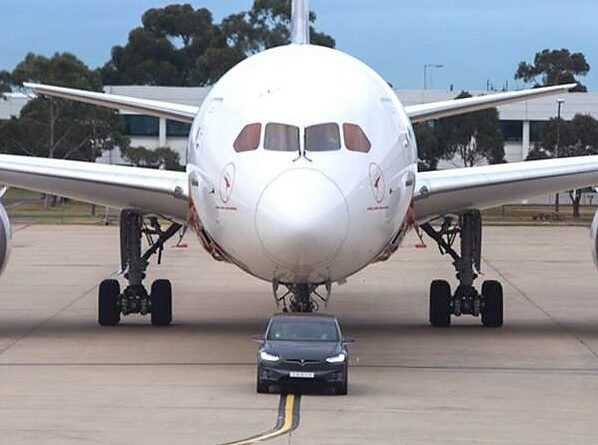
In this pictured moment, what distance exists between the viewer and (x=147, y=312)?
2711cm

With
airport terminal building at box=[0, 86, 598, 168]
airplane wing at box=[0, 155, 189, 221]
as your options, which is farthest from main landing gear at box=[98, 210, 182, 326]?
airport terminal building at box=[0, 86, 598, 168]

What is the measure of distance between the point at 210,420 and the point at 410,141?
24.2ft

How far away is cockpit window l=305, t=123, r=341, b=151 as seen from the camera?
66.6 ft

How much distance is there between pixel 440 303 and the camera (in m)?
27.1

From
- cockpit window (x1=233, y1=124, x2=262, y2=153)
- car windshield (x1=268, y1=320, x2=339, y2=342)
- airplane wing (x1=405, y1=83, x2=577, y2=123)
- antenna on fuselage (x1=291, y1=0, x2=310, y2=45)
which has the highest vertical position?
antenna on fuselage (x1=291, y1=0, x2=310, y2=45)

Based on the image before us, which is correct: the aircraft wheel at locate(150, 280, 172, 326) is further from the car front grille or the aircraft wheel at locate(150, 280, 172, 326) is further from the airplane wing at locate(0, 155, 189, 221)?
the car front grille

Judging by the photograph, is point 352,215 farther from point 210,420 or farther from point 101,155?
point 101,155

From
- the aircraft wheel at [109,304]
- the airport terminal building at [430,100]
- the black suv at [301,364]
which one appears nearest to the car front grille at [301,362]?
the black suv at [301,364]

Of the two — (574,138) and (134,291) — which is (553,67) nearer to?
(574,138)

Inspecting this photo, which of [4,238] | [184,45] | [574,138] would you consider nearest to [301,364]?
[4,238]

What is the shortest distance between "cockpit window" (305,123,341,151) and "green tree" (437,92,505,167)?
72850 millimetres

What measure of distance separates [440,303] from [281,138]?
7.57m

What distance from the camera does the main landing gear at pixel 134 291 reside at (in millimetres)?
26703

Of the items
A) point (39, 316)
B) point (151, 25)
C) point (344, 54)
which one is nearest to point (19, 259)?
point (39, 316)
